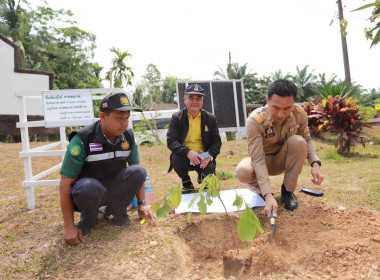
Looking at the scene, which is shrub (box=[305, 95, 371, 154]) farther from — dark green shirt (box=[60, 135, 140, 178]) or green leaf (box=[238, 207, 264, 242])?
dark green shirt (box=[60, 135, 140, 178])

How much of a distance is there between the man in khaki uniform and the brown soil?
0.32 meters

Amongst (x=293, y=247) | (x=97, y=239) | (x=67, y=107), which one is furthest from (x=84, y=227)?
(x=293, y=247)

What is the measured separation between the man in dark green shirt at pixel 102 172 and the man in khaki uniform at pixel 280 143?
35.4 inches

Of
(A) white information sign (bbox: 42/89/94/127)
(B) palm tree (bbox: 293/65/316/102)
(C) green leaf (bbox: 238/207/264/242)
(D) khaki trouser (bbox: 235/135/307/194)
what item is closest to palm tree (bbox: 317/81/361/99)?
(D) khaki trouser (bbox: 235/135/307/194)

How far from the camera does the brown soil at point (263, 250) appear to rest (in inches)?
63.7

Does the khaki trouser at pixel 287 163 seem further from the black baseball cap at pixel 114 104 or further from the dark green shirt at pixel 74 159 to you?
the dark green shirt at pixel 74 159

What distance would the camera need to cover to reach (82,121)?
267cm

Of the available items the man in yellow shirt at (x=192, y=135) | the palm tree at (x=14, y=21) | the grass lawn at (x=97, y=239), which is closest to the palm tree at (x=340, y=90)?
the grass lawn at (x=97, y=239)

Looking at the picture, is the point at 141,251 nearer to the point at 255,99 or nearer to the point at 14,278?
the point at 14,278

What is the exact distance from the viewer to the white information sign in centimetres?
262

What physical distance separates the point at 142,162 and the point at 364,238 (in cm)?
484

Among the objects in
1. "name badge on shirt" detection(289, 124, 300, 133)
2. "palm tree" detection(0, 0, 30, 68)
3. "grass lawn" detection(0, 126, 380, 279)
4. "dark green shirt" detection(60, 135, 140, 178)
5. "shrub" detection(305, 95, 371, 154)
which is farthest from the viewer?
"palm tree" detection(0, 0, 30, 68)

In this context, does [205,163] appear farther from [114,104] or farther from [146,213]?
[114,104]

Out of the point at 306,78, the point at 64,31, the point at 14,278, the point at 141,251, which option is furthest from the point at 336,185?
the point at 306,78
